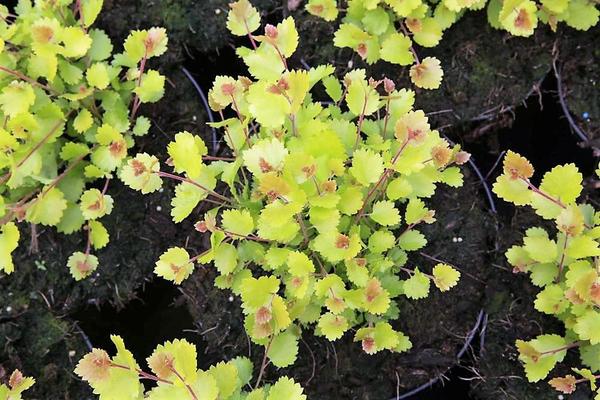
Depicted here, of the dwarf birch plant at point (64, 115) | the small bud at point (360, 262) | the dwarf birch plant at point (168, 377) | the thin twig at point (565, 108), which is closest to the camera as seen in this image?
the dwarf birch plant at point (168, 377)

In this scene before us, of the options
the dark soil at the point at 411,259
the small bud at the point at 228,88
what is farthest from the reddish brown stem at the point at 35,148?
the small bud at the point at 228,88

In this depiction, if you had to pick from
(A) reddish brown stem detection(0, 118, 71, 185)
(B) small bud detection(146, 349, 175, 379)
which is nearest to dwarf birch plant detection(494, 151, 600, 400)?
(B) small bud detection(146, 349, 175, 379)

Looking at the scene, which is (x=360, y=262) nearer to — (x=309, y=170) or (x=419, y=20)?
(x=309, y=170)

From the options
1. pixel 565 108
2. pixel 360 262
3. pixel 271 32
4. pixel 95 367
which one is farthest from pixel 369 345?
pixel 565 108

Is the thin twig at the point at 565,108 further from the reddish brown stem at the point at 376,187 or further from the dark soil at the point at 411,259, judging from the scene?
the reddish brown stem at the point at 376,187

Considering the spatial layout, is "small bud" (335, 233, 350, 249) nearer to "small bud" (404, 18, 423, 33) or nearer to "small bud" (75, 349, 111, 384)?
"small bud" (75, 349, 111, 384)

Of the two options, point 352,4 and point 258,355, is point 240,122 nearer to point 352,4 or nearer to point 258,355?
point 352,4

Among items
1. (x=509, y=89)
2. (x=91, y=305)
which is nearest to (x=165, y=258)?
(x=91, y=305)
